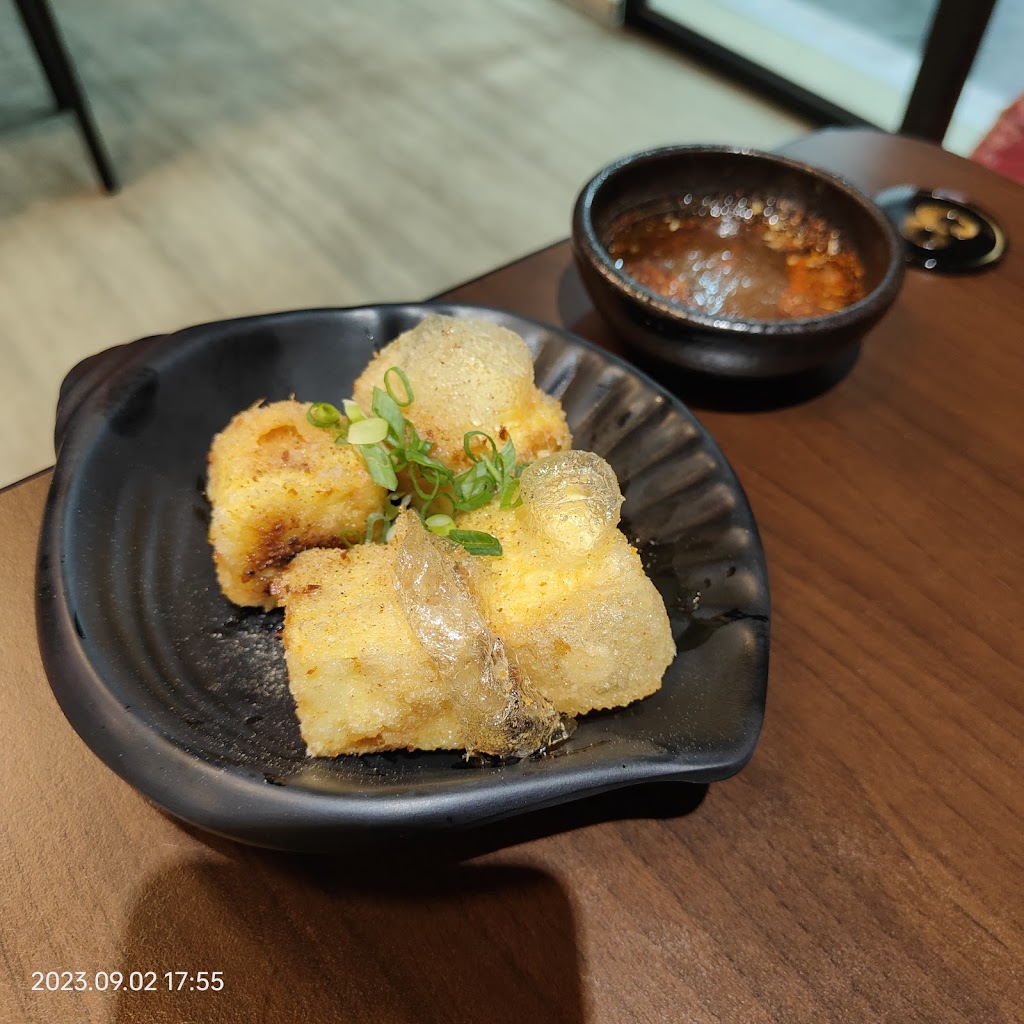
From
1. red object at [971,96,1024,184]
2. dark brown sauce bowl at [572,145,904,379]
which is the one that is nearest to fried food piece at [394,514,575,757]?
dark brown sauce bowl at [572,145,904,379]

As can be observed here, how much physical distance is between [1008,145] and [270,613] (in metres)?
2.26

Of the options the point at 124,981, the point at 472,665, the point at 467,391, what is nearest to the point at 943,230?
the point at 467,391

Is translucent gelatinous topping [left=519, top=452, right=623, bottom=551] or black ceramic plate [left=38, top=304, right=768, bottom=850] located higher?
translucent gelatinous topping [left=519, top=452, right=623, bottom=551]

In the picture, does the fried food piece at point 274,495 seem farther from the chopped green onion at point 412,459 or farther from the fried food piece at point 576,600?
the fried food piece at point 576,600

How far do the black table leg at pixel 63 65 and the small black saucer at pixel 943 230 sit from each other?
2482 millimetres

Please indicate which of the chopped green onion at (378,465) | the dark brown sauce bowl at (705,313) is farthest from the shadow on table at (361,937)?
the dark brown sauce bowl at (705,313)

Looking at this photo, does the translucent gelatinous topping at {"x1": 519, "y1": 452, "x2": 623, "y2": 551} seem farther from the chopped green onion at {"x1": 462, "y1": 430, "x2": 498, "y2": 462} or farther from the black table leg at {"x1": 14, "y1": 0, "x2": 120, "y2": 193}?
the black table leg at {"x1": 14, "y1": 0, "x2": 120, "y2": 193}

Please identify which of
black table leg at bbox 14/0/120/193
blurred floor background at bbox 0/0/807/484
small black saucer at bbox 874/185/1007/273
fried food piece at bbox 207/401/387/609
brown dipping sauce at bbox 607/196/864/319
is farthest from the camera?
black table leg at bbox 14/0/120/193

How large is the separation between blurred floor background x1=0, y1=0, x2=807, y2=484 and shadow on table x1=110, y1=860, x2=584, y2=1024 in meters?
1.65

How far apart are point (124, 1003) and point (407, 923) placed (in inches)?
9.8

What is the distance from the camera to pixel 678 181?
1.40 meters

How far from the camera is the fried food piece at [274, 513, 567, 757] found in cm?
81

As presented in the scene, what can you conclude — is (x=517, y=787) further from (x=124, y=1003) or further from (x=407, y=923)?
(x=124, y=1003)

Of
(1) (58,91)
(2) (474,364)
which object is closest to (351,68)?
(1) (58,91)
